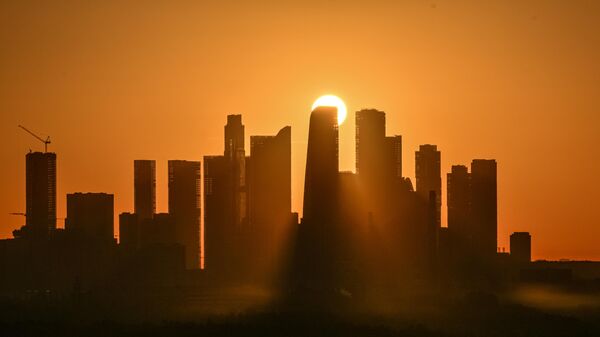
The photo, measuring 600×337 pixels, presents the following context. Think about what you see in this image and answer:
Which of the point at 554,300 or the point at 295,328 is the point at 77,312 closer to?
the point at 295,328

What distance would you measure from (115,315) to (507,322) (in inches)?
2098

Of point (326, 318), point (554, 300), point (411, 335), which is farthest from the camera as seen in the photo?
point (554, 300)

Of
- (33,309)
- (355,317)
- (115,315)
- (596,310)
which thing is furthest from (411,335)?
(33,309)

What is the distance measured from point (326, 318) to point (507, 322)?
23.8m

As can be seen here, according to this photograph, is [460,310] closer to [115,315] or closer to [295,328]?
[295,328]

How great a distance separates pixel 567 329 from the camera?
17425 centimetres

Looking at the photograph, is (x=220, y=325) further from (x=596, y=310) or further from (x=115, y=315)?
(x=596, y=310)

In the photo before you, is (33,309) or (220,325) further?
(33,309)

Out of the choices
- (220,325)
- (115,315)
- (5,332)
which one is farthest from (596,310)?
(5,332)

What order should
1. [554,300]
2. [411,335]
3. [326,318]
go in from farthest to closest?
1. [554,300]
2. [326,318]
3. [411,335]

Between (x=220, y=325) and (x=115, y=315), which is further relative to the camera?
(x=115, y=315)

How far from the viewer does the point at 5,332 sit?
180 m

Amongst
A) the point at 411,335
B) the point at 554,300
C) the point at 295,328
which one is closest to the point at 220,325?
the point at 295,328

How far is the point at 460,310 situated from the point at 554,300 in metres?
15.1
